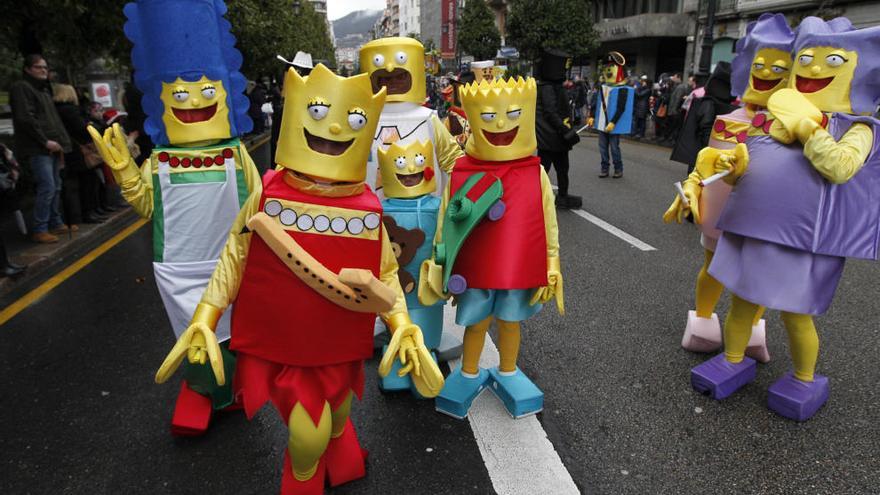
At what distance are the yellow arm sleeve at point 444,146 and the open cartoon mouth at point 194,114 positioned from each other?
127cm

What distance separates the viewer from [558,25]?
23297 millimetres

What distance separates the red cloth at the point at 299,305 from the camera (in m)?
2.03

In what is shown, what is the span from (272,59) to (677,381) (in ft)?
56.3

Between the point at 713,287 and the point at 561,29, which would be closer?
the point at 713,287

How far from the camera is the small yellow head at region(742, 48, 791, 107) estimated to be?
9.96ft

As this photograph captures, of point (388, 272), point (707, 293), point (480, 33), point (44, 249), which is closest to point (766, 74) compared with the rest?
point (707, 293)

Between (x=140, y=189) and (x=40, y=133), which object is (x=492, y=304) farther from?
(x=40, y=133)

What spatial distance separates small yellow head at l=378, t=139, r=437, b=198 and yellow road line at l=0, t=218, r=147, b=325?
3.35 meters

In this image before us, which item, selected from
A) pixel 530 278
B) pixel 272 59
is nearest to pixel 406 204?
pixel 530 278

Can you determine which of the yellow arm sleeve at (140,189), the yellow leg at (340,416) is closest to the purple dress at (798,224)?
the yellow leg at (340,416)

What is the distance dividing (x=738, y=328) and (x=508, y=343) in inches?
50.3

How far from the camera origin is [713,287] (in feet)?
11.7

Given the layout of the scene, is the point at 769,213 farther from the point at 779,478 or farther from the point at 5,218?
the point at 5,218

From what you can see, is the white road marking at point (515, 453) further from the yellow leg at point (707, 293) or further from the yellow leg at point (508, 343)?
the yellow leg at point (707, 293)
